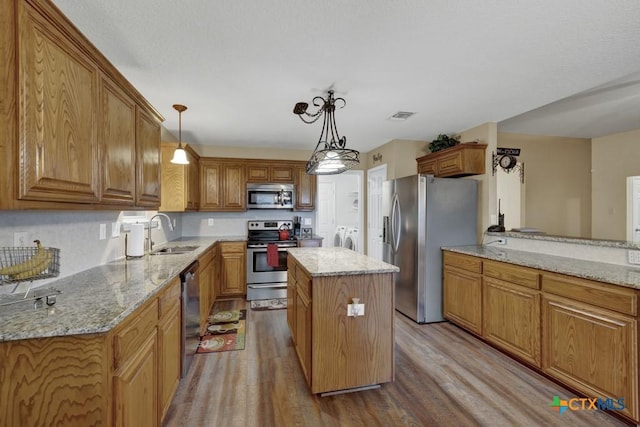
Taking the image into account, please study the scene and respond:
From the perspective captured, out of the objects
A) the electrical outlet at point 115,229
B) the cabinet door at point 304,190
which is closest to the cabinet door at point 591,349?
the cabinet door at point 304,190

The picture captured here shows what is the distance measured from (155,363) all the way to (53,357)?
630 mm

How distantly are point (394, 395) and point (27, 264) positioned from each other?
2246mm

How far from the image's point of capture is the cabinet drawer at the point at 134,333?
3.75ft

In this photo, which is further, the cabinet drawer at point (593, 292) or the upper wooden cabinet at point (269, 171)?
the upper wooden cabinet at point (269, 171)

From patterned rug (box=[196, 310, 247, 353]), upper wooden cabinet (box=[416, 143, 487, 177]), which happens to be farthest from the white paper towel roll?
upper wooden cabinet (box=[416, 143, 487, 177])

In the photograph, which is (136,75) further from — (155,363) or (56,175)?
(155,363)

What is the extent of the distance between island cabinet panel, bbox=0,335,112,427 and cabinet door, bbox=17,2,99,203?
0.56 m

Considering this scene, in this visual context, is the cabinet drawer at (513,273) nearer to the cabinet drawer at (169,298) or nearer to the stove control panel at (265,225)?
the cabinet drawer at (169,298)

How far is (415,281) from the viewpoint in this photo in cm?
343

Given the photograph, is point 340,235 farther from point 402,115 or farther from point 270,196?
point 402,115

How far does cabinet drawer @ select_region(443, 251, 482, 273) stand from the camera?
2935 mm

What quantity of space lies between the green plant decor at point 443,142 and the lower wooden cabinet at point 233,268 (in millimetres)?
3097

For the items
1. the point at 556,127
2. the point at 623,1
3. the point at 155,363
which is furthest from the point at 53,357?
the point at 556,127

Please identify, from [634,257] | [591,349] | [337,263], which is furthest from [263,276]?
[634,257]
